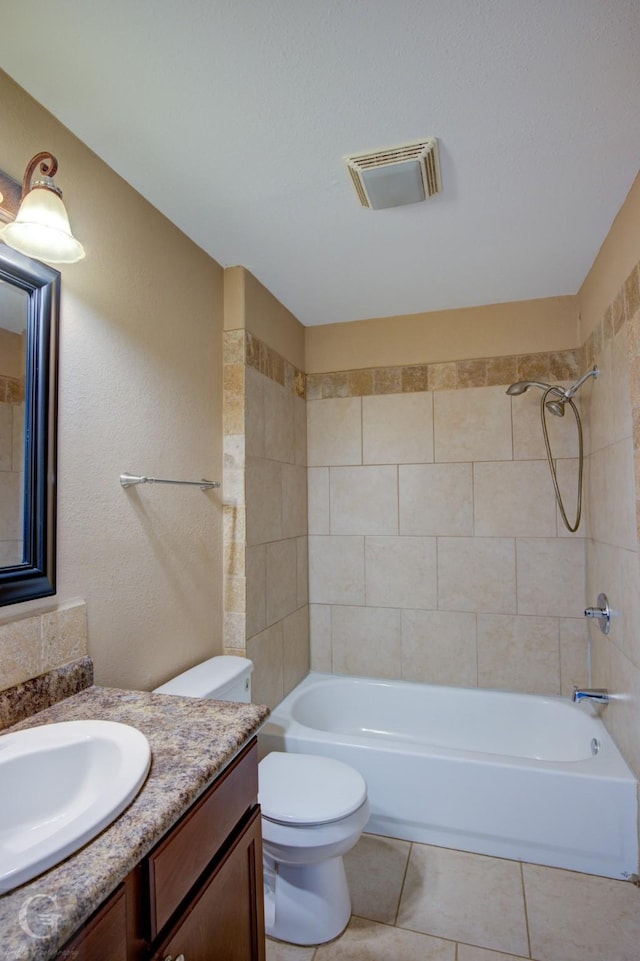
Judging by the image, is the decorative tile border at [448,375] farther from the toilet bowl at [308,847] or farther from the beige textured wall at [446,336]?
the toilet bowl at [308,847]

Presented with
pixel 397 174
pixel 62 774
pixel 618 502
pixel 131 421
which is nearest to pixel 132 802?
pixel 62 774

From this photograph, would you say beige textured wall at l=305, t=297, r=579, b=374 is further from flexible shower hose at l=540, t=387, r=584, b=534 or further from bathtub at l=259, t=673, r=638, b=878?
bathtub at l=259, t=673, r=638, b=878

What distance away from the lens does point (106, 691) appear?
51.8 inches

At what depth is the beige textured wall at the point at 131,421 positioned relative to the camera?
137 centimetres

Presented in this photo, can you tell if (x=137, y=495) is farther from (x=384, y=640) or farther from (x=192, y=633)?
(x=384, y=640)

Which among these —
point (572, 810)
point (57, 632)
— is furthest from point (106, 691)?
point (572, 810)

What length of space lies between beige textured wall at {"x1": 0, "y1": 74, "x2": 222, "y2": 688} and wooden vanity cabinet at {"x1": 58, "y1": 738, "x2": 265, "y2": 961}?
2.07 feet

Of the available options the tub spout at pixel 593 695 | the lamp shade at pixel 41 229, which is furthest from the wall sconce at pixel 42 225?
the tub spout at pixel 593 695

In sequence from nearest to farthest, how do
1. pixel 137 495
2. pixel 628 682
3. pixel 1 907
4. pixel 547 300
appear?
pixel 1 907, pixel 137 495, pixel 628 682, pixel 547 300

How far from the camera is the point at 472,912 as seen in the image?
1688 mm

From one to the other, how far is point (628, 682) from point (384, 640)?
4.05ft

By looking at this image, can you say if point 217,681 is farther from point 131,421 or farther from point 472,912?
point 472,912

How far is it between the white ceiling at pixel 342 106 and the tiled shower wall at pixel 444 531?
87 centimetres

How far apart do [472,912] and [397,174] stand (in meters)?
2.43
